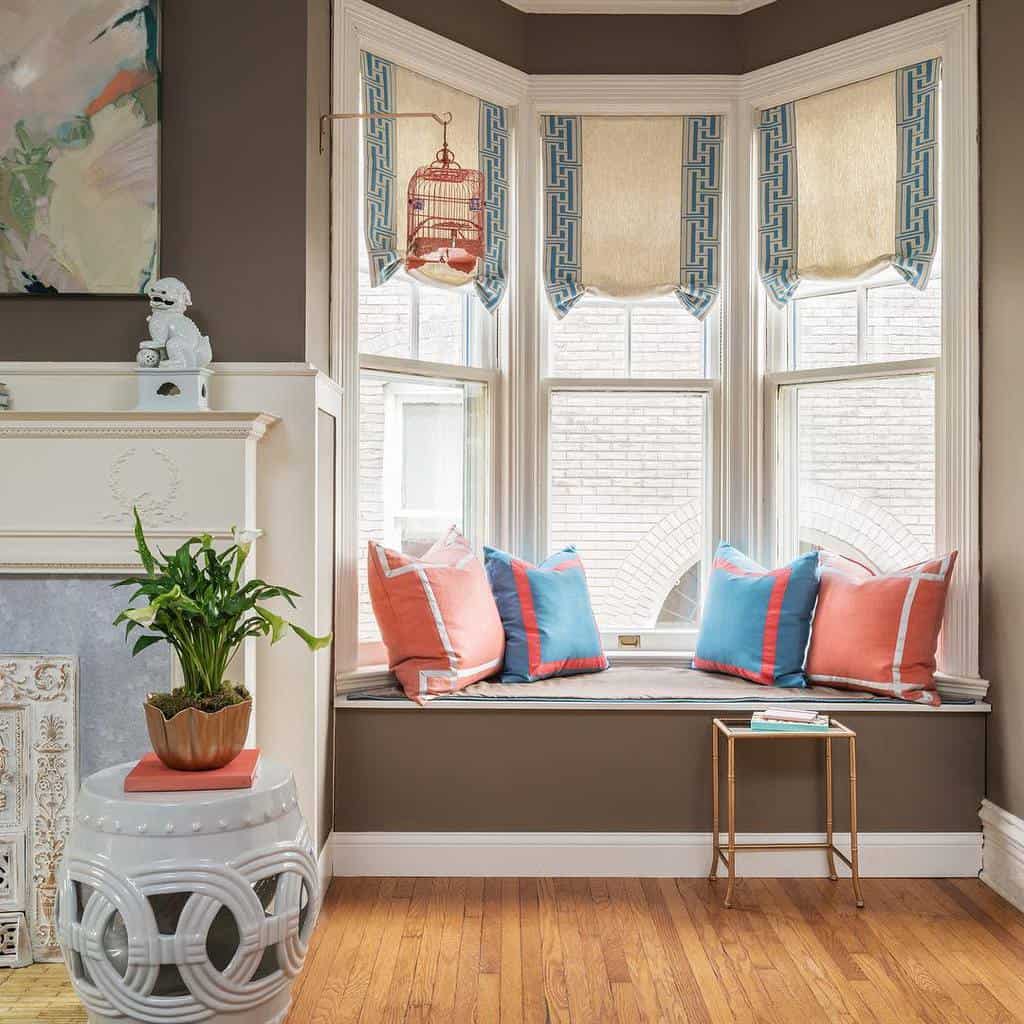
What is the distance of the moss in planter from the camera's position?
2.11 metres

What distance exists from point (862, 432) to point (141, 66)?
2706 mm

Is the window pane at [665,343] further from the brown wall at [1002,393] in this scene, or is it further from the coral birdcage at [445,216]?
the brown wall at [1002,393]

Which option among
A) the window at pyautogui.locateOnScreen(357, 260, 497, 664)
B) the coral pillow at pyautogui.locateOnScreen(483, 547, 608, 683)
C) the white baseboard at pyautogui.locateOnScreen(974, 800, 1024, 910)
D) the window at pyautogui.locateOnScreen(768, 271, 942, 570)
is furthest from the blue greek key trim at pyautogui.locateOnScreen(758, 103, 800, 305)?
the white baseboard at pyautogui.locateOnScreen(974, 800, 1024, 910)

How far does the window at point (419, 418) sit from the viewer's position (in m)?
3.58

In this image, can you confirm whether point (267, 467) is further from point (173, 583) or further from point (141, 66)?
point (141, 66)

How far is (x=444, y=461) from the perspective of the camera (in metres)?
3.76

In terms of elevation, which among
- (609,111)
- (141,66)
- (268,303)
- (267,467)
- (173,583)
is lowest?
(173,583)

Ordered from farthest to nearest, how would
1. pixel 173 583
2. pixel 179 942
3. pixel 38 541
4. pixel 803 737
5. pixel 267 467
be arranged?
pixel 803 737, pixel 267 467, pixel 38 541, pixel 173 583, pixel 179 942

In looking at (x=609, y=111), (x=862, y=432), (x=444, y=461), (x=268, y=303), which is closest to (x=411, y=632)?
(x=444, y=461)

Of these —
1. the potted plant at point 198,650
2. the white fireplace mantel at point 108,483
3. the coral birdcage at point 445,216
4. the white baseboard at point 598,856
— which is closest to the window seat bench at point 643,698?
the white baseboard at point 598,856

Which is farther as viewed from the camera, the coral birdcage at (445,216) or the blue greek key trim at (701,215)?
the blue greek key trim at (701,215)

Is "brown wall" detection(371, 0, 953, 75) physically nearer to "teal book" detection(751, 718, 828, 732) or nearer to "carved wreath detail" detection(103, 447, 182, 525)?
"carved wreath detail" detection(103, 447, 182, 525)

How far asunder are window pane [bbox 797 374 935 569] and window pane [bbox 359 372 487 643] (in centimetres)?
126

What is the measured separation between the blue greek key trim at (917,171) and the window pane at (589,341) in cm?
104
